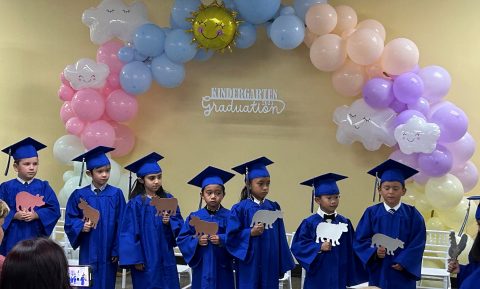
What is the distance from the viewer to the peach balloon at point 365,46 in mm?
6691

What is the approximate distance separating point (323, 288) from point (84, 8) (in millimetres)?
4610

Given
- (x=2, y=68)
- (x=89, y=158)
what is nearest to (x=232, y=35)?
(x=89, y=158)

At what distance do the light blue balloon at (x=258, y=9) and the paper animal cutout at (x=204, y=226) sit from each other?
2.43 metres

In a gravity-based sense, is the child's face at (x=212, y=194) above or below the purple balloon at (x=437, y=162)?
below

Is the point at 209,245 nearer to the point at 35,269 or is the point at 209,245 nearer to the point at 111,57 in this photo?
the point at 111,57

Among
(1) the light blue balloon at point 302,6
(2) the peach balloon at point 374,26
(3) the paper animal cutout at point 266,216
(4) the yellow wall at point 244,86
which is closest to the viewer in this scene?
(3) the paper animal cutout at point 266,216

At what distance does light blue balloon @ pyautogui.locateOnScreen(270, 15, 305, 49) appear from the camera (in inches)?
274

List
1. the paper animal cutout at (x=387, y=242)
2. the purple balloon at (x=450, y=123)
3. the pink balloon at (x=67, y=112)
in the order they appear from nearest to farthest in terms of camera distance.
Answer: the paper animal cutout at (x=387, y=242)
the purple balloon at (x=450, y=123)
the pink balloon at (x=67, y=112)

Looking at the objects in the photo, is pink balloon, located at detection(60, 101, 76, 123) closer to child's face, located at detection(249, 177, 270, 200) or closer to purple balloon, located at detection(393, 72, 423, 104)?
child's face, located at detection(249, 177, 270, 200)

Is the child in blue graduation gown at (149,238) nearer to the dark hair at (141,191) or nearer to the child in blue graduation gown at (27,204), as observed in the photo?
the dark hair at (141,191)

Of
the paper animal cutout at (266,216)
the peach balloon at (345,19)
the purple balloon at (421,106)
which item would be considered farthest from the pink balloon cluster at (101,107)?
the purple balloon at (421,106)

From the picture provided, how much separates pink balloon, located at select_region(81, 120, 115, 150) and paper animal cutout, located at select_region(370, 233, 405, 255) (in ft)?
10.7

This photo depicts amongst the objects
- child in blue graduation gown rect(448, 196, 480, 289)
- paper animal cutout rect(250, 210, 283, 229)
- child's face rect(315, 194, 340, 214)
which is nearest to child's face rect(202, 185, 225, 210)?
paper animal cutout rect(250, 210, 283, 229)

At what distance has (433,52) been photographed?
24.5 feet
